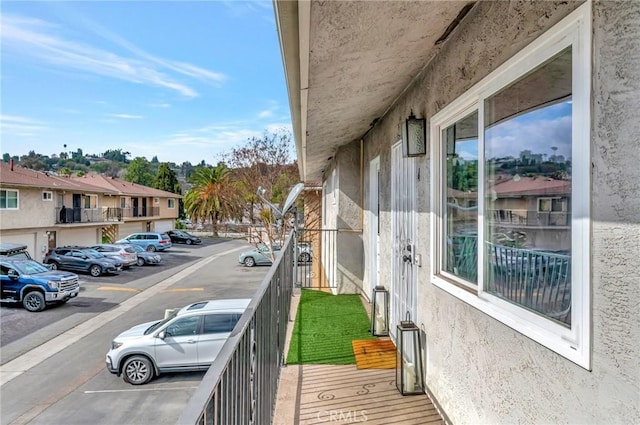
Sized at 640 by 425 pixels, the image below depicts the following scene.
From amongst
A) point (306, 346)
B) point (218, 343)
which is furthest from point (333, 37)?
point (218, 343)

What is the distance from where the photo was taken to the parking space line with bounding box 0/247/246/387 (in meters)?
10.1

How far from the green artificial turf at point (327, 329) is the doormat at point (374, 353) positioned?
95 mm

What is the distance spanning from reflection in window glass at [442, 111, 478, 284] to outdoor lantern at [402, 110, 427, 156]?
31cm

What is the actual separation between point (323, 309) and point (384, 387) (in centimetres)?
291

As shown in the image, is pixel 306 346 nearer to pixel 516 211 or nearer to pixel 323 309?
pixel 323 309

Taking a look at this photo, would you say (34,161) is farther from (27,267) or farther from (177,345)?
(177,345)

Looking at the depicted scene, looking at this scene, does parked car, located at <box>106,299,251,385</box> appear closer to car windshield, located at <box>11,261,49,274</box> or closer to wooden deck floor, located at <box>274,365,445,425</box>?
wooden deck floor, located at <box>274,365,445,425</box>

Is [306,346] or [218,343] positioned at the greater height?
[306,346]

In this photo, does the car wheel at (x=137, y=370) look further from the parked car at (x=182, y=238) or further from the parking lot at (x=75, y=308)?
the parked car at (x=182, y=238)

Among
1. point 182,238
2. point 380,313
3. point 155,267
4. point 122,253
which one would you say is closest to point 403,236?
point 380,313

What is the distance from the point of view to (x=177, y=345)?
29.1ft

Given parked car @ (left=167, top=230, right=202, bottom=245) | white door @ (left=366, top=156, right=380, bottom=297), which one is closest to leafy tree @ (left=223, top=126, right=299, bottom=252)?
white door @ (left=366, top=156, right=380, bottom=297)

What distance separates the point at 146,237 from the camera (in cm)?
3195

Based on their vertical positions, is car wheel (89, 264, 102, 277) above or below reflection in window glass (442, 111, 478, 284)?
below
